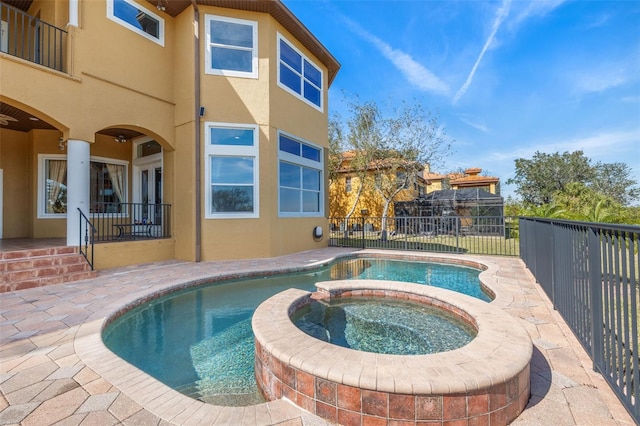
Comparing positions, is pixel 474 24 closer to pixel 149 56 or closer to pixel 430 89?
pixel 430 89

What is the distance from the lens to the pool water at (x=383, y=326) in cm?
355

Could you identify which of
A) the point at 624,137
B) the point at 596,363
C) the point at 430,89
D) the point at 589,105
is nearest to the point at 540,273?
the point at 596,363

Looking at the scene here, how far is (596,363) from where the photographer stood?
2477 millimetres

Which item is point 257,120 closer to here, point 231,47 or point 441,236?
point 231,47

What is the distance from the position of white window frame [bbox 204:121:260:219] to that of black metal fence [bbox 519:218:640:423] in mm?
7170

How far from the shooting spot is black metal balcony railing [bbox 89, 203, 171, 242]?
29.3 ft

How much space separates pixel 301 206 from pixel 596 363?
8596 millimetres

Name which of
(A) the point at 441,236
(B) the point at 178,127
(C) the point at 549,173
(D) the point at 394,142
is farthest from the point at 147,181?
(C) the point at 549,173

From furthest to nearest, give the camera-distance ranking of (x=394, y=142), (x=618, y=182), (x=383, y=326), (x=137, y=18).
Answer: (x=618, y=182)
(x=394, y=142)
(x=137, y=18)
(x=383, y=326)

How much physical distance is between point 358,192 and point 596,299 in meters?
14.7

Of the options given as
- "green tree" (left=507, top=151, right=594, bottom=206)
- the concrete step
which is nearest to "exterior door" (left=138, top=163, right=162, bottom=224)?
the concrete step

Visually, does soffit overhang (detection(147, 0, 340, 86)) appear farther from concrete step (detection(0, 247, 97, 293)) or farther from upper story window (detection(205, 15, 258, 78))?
concrete step (detection(0, 247, 97, 293))

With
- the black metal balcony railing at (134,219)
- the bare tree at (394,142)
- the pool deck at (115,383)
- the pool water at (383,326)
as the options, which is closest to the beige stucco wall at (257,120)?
the black metal balcony railing at (134,219)

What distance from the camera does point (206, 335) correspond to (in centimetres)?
394
